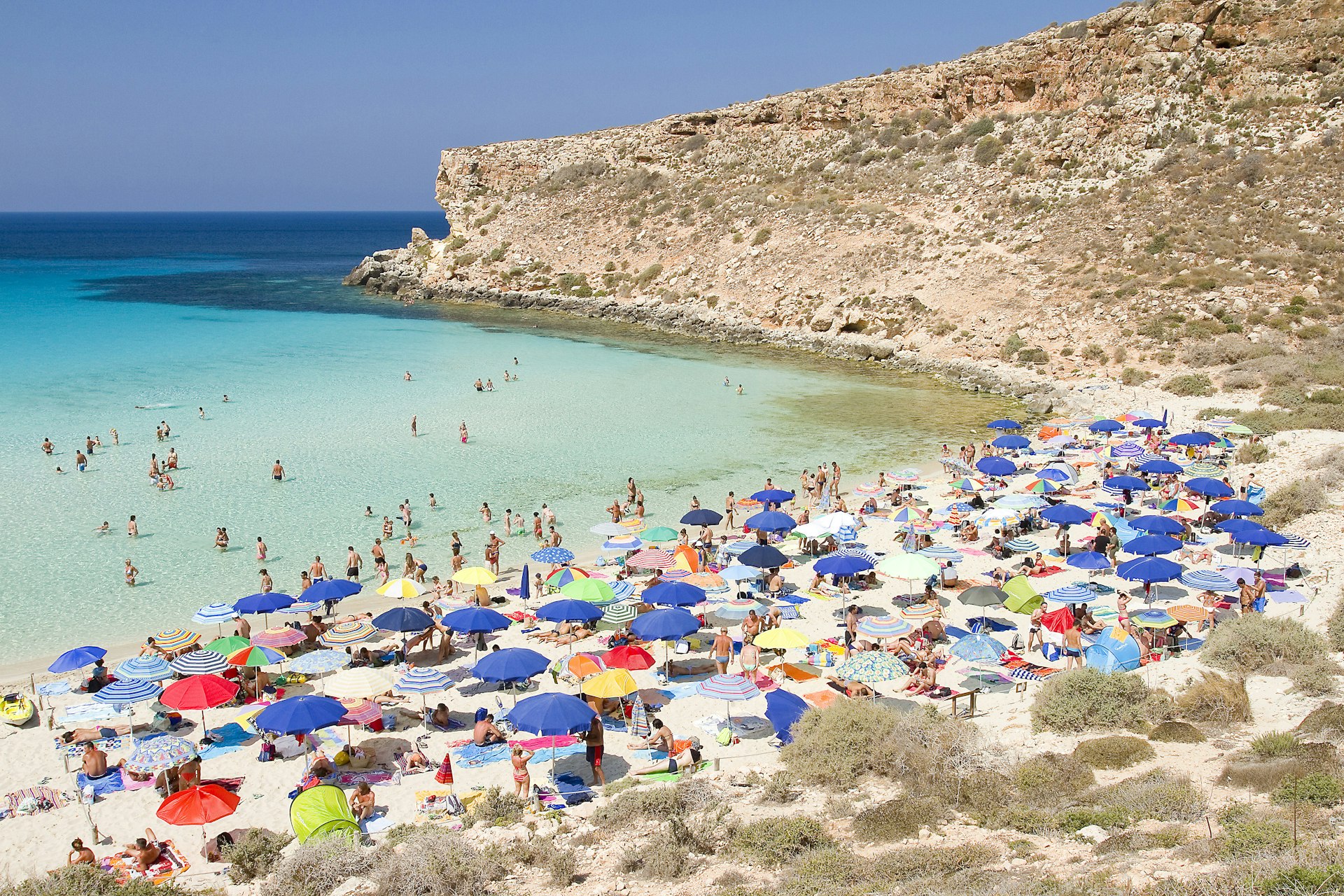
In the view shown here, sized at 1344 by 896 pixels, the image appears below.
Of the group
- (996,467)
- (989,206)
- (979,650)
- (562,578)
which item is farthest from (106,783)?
(989,206)

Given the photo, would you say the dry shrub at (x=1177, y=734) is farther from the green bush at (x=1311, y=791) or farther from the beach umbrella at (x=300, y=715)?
the beach umbrella at (x=300, y=715)

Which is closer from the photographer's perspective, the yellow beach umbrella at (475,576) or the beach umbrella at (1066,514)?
the yellow beach umbrella at (475,576)

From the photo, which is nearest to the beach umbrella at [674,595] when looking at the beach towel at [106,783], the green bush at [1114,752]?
the green bush at [1114,752]

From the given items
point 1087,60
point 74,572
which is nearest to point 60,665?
point 74,572

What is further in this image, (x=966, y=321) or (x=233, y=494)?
(x=966, y=321)

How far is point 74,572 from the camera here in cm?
1947

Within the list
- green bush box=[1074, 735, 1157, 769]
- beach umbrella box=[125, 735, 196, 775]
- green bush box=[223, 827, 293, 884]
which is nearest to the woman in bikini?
green bush box=[223, 827, 293, 884]

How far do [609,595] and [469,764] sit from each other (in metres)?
4.60

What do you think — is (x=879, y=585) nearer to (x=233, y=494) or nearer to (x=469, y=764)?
(x=469, y=764)

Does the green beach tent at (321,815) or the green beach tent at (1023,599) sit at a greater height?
the green beach tent at (1023,599)

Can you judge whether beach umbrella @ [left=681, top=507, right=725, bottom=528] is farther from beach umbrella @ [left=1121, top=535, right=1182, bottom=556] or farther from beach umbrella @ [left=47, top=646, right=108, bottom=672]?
beach umbrella @ [left=47, top=646, right=108, bottom=672]

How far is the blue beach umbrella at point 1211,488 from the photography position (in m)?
20.4

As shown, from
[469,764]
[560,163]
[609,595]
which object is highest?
[560,163]

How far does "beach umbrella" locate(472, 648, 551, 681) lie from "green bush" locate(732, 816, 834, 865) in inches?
187
